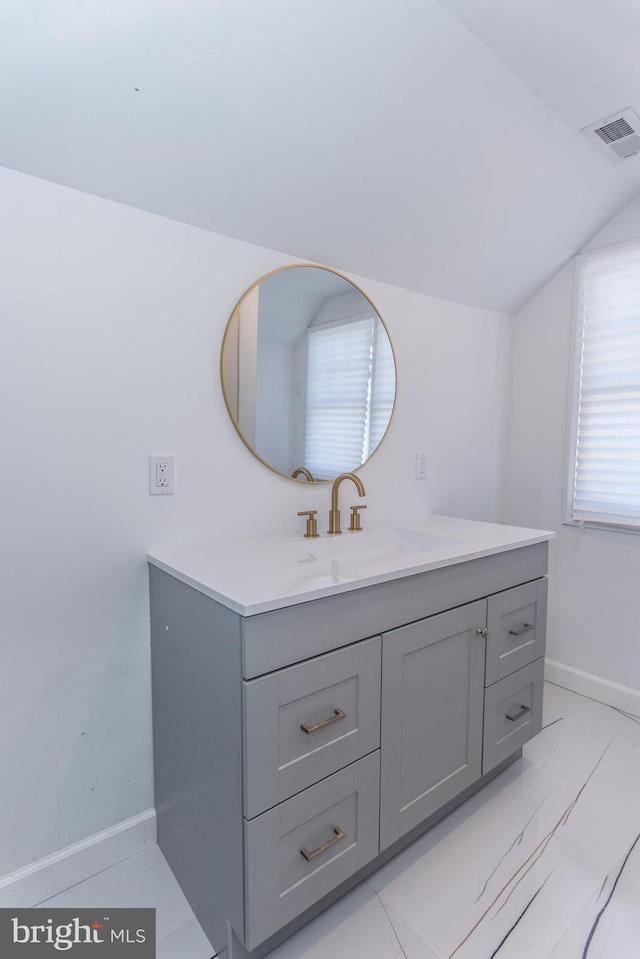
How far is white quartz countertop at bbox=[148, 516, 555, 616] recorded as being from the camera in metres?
1.17

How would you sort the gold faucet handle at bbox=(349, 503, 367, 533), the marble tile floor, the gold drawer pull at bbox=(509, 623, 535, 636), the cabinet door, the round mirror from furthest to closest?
1. the gold faucet handle at bbox=(349, 503, 367, 533)
2. the gold drawer pull at bbox=(509, 623, 535, 636)
3. the round mirror
4. the cabinet door
5. the marble tile floor

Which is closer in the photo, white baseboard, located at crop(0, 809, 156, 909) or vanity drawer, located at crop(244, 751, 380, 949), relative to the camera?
vanity drawer, located at crop(244, 751, 380, 949)

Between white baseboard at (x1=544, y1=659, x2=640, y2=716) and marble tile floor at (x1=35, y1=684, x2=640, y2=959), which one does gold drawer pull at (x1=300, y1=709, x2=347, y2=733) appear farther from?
white baseboard at (x1=544, y1=659, x2=640, y2=716)

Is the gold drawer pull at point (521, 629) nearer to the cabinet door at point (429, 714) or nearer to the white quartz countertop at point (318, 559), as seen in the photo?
the cabinet door at point (429, 714)

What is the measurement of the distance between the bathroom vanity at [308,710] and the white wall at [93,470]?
0.13m

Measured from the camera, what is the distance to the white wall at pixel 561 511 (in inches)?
90.7

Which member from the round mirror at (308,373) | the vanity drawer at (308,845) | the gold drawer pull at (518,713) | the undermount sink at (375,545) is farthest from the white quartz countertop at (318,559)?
the gold drawer pull at (518,713)

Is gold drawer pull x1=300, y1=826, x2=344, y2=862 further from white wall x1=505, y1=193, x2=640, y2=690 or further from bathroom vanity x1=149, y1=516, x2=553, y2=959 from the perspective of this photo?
white wall x1=505, y1=193, x2=640, y2=690

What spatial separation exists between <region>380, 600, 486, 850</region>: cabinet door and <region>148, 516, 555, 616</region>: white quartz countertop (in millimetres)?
184

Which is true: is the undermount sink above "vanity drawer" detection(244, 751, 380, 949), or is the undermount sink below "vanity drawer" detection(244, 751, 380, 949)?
above

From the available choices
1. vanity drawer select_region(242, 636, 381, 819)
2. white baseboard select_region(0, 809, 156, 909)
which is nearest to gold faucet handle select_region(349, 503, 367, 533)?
vanity drawer select_region(242, 636, 381, 819)

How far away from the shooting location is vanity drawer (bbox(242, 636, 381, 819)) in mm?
1093

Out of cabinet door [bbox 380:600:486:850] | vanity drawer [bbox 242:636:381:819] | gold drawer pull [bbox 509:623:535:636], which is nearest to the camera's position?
vanity drawer [bbox 242:636:381:819]

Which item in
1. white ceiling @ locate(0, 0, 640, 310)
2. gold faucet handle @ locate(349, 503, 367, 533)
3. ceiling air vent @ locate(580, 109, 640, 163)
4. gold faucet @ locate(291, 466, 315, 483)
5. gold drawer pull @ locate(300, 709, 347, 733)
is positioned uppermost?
ceiling air vent @ locate(580, 109, 640, 163)
